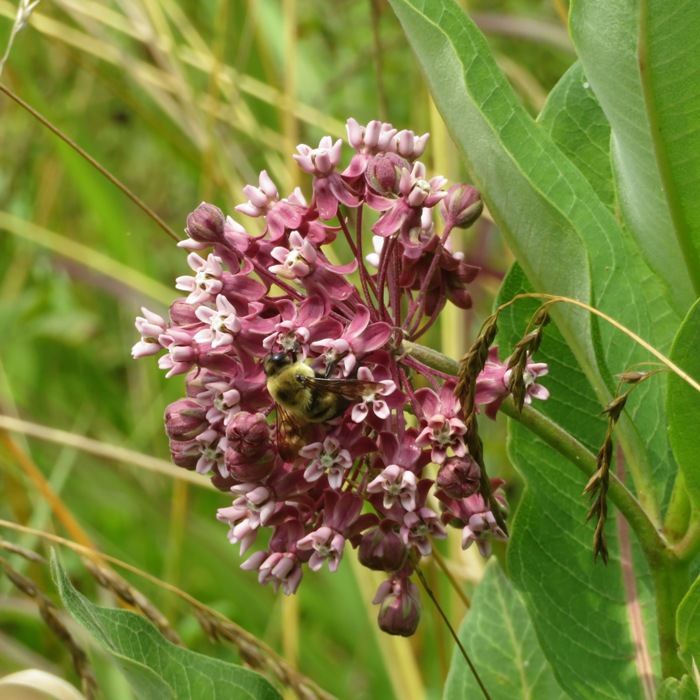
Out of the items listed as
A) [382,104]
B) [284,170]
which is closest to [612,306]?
[382,104]

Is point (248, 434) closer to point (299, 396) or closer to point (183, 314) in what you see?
point (299, 396)

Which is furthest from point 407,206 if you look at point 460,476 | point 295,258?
point 460,476

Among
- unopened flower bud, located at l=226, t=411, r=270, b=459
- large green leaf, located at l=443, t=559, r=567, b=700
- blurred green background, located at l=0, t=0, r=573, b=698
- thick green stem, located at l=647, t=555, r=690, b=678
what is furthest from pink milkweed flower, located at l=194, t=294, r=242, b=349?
blurred green background, located at l=0, t=0, r=573, b=698

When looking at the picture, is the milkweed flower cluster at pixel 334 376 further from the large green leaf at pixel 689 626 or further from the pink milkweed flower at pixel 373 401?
the large green leaf at pixel 689 626

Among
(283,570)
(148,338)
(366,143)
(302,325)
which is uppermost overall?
(366,143)

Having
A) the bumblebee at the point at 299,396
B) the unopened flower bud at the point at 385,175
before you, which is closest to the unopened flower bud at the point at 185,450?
the bumblebee at the point at 299,396

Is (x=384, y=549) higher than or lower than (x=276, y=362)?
lower
